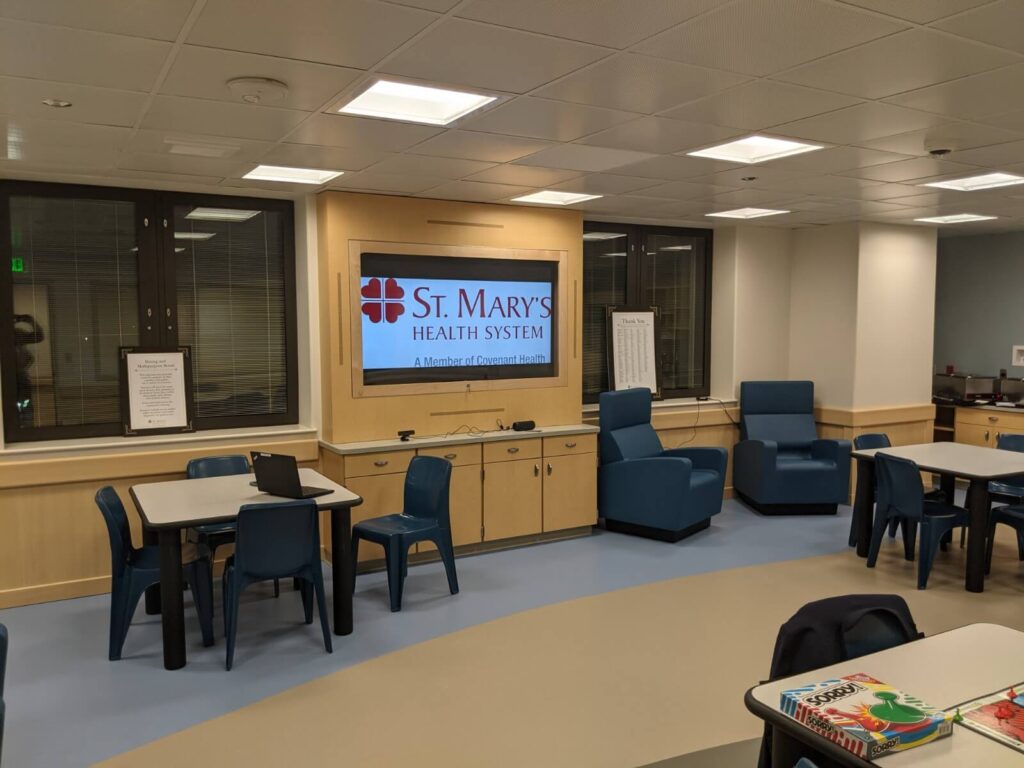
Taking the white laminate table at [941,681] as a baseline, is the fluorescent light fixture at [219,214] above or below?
above

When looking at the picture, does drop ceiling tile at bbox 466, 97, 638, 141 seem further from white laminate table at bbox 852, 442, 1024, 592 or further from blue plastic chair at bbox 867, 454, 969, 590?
white laminate table at bbox 852, 442, 1024, 592

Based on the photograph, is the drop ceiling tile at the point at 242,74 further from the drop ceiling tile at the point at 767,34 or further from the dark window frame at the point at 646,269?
the dark window frame at the point at 646,269

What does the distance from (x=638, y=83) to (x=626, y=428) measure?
4.07 metres

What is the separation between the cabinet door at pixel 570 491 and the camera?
647cm

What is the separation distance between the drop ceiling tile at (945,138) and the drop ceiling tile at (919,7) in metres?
1.62

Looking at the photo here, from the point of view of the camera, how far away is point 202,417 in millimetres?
5977

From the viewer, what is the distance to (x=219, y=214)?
596 centimetres

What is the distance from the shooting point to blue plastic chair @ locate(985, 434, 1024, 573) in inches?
218

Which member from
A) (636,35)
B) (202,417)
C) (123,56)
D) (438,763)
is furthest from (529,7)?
(202,417)

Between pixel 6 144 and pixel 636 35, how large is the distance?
3.53 meters

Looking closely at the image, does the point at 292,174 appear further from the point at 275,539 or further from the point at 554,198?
the point at 275,539

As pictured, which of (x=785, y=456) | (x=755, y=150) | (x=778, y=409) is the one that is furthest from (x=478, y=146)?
(x=785, y=456)

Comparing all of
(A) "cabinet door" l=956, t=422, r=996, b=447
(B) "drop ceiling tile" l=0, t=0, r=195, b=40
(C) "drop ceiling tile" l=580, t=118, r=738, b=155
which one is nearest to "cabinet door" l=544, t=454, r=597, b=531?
(C) "drop ceiling tile" l=580, t=118, r=738, b=155

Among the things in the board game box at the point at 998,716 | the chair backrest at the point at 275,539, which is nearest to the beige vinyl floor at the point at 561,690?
the chair backrest at the point at 275,539
